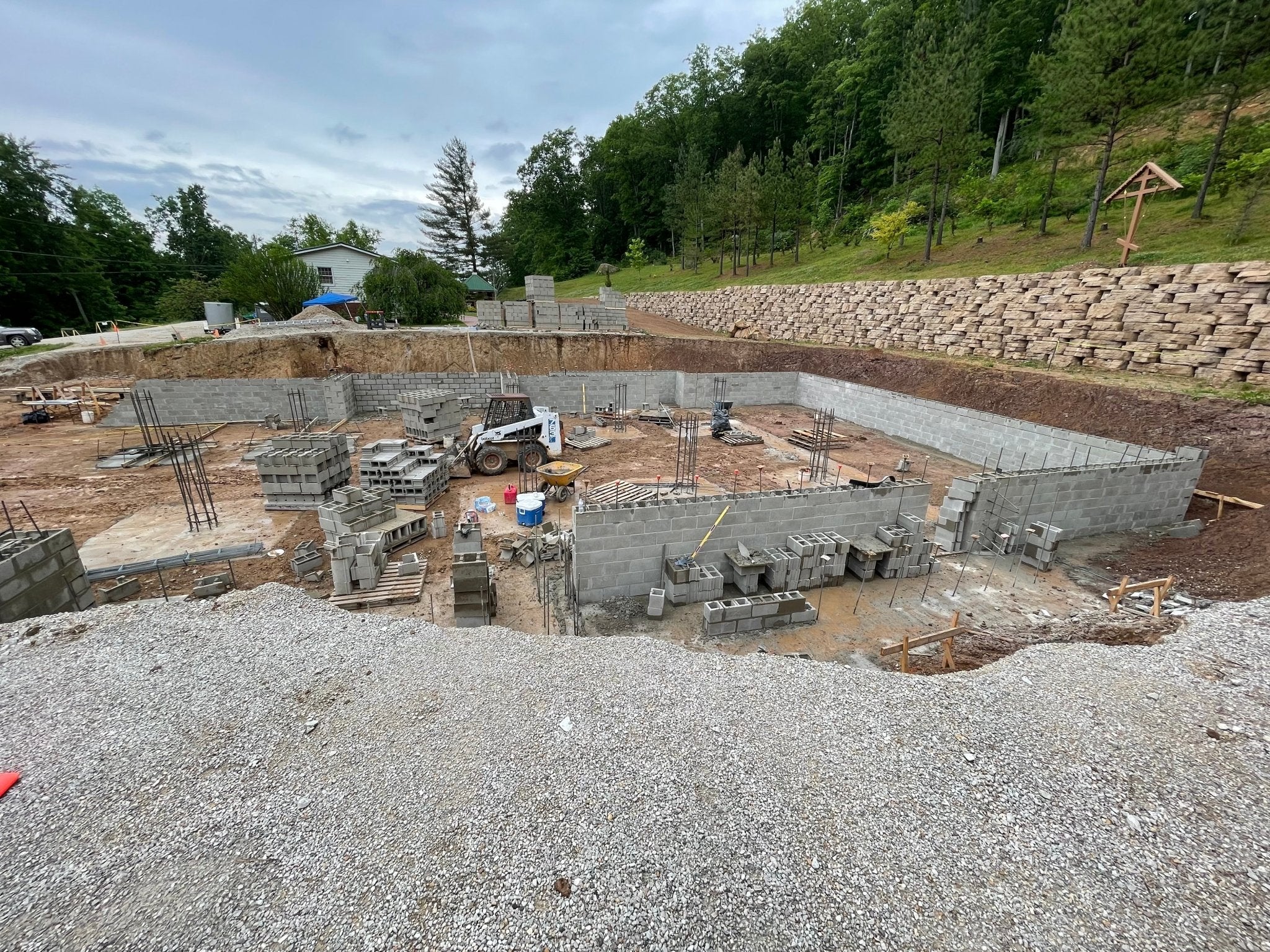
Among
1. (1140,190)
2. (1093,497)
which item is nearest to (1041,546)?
(1093,497)

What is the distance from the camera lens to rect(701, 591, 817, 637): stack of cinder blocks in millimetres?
7734

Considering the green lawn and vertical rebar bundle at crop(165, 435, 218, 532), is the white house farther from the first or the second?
vertical rebar bundle at crop(165, 435, 218, 532)

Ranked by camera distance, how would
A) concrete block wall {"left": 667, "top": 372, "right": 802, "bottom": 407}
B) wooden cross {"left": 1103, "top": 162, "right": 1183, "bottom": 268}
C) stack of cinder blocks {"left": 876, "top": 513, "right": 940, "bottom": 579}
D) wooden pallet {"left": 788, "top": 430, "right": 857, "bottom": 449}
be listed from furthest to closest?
concrete block wall {"left": 667, "top": 372, "right": 802, "bottom": 407} → wooden pallet {"left": 788, "top": 430, "right": 857, "bottom": 449} → wooden cross {"left": 1103, "top": 162, "right": 1183, "bottom": 268} → stack of cinder blocks {"left": 876, "top": 513, "right": 940, "bottom": 579}

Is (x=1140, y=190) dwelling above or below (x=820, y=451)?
above

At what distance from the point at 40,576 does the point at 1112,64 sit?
1273 inches

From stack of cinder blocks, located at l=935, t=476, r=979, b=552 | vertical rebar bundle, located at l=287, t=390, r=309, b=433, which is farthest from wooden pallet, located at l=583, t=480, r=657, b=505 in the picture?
vertical rebar bundle, located at l=287, t=390, r=309, b=433

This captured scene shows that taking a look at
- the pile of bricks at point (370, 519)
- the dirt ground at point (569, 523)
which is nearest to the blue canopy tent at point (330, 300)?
the dirt ground at point (569, 523)

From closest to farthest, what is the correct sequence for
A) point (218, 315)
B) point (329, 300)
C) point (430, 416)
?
point (430, 416)
point (329, 300)
point (218, 315)

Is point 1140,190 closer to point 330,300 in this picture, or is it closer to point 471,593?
point 471,593

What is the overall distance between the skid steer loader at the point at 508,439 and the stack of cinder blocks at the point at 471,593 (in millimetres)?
6449

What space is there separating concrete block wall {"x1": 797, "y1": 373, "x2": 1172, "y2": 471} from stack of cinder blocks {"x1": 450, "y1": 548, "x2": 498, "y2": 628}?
1367cm

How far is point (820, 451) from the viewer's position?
16375mm

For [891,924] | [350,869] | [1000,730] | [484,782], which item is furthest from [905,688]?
[350,869]

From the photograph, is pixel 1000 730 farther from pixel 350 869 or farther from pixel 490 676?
pixel 350 869
